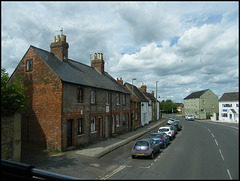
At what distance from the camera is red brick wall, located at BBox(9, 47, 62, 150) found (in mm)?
16516

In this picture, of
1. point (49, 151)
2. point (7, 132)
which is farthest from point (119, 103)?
point (7, 132)

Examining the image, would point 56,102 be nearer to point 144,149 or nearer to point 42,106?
point 42,106

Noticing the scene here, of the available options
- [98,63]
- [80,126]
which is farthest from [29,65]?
[98,63]

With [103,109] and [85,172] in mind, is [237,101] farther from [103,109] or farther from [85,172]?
[103,109]

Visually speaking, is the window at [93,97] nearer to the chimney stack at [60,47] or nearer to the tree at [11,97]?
the chimney stack at [60,47]

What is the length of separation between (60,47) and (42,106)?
23.6 feet

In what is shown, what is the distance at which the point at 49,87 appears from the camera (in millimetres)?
17094

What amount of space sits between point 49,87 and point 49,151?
5644mm

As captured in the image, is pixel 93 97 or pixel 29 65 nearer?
pixel 29 65

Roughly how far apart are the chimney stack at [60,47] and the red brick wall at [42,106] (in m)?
3.28

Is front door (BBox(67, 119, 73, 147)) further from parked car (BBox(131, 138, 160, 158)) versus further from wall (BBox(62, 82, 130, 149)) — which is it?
parked car (BBox(131, 138, 160, 158))

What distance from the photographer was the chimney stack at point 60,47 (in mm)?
20906

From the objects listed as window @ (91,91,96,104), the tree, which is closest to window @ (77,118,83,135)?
window @ (91,91,96,104)

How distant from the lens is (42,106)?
689 inches
